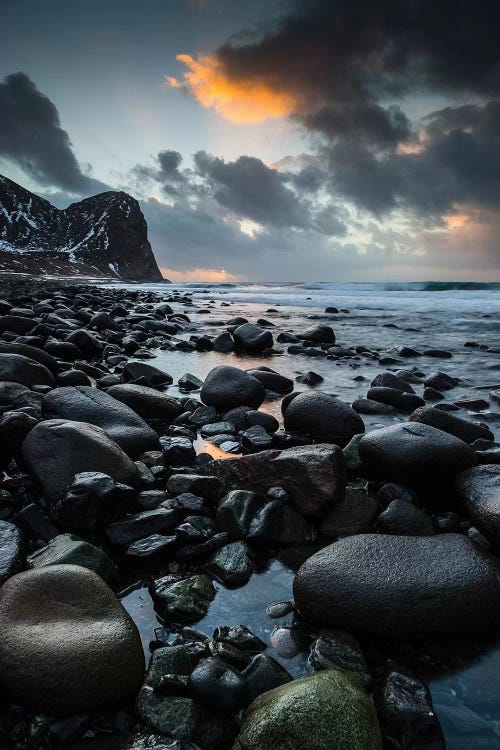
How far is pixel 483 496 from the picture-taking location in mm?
2557

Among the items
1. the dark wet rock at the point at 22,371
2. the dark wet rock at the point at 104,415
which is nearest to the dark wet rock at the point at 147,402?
the dark wet rock at the point at 104,415

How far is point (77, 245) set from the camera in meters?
122

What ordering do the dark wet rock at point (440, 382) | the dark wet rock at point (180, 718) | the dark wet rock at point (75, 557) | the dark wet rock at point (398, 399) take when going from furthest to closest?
the dark wet rock at point (440, 382)
the dark wet rock at point (398, 399)
the dark wet rock at point (75, 557)
the dark wet rock at point (180, 718)

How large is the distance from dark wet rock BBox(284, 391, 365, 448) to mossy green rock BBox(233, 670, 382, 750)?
2.52 meters

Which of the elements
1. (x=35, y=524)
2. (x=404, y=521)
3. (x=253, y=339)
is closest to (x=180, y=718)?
(x=35, y=524)

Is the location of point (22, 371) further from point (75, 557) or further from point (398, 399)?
point (398, 399)

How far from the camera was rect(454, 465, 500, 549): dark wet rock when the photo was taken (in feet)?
7.56

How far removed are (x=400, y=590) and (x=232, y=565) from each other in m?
0.82

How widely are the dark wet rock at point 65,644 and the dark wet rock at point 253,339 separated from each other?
282 inches

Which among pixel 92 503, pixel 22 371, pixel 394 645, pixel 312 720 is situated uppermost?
pixel 22 371

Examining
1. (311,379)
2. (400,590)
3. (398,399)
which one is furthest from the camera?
(311,379)

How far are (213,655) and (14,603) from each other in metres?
0.78

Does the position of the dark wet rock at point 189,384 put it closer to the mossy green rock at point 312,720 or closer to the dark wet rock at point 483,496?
the dark wet rock at point 483,496

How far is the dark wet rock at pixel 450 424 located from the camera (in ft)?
12.3
